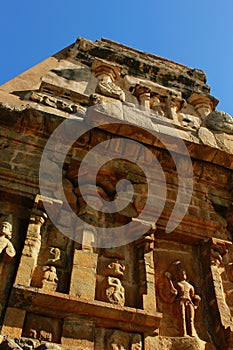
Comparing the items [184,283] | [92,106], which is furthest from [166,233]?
[92,106]

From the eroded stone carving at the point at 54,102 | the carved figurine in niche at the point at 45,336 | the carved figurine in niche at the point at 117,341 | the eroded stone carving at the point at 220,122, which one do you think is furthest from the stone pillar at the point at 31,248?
the eroded stone carving at the point at 220,122

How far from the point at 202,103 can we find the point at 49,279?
5496 mm

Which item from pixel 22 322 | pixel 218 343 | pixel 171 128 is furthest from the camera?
pixel 171 128

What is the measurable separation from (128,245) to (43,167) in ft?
4.37

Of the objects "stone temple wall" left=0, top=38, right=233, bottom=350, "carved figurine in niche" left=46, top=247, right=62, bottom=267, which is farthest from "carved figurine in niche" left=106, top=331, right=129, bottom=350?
"carved figurine in niche" left=46, top=247, right=62, bottom=267

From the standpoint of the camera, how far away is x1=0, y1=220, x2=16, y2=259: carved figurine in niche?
12.4 ft

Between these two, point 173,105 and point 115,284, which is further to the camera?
point 173,105

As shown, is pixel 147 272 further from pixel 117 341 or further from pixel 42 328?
pixel 42 328

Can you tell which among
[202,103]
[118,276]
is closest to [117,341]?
[118,276]

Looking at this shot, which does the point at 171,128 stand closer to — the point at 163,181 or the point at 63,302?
the point at 163,181

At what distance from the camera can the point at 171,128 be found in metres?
5.82

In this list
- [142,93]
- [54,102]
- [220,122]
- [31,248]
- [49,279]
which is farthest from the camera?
[142,93]

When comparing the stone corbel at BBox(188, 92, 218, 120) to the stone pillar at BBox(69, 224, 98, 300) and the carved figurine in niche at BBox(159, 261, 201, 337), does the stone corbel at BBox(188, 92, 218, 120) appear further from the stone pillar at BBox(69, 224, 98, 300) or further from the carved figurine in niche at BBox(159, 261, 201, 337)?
the stone pillar at BBox(69, 224, 98, 300)

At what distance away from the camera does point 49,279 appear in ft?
12.3
